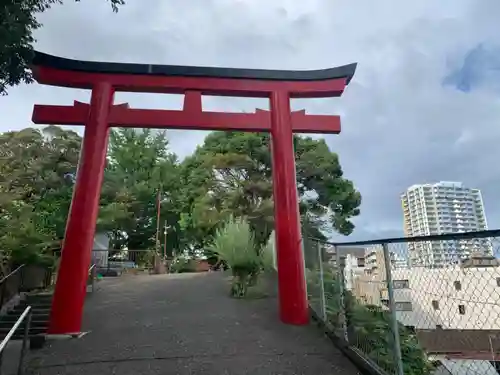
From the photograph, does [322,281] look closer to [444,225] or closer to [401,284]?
[401,284]

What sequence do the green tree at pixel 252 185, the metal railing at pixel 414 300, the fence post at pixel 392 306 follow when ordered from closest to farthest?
the metal railing at pixel 414 300, the fence post at pixel 392 306, the green tree at pixel 252 185

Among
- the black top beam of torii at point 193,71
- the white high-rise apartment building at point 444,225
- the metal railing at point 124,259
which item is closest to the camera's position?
the white high-rise apartment building at point 444,225

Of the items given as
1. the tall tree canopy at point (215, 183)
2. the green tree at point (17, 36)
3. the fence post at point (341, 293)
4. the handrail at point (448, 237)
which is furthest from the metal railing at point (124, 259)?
the handrail at point (448, 237)

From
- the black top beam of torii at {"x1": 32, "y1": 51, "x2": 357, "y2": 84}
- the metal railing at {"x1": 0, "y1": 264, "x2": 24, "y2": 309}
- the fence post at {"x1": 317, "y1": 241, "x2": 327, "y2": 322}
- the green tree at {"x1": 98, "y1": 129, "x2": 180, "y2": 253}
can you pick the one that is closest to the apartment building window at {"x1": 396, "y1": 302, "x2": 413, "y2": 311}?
the fence post at {"x1": 317, "y1": 241, "x2": 327, "y2": 322}

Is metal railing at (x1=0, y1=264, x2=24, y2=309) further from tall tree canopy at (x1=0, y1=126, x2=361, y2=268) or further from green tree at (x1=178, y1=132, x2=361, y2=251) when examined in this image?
green tree at (x1=178, y1=132, x2=361, y2=251)

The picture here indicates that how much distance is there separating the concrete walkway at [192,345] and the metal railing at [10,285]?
67.8 inches

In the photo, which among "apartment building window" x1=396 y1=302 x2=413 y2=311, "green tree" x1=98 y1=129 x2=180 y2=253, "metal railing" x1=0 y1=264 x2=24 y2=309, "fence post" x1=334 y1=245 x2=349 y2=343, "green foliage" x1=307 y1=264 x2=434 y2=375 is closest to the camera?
"apartment building window" x1=396 y1=302 x2=413 y2=311

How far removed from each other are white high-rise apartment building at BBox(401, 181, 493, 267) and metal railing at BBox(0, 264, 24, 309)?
6.98 metres

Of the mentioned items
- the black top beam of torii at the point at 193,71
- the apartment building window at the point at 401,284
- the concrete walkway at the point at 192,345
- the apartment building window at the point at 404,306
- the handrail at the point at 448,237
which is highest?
the black top beam of torii at the point at 193,71

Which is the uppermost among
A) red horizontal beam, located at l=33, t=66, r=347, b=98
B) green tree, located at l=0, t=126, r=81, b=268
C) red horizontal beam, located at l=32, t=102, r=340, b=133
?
green tree, located at l=0, t=126, r=81, b=268

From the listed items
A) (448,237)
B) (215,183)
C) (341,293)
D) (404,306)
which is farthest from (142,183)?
(448,237)

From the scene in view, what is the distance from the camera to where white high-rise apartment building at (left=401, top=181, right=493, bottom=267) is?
2020 millimetres

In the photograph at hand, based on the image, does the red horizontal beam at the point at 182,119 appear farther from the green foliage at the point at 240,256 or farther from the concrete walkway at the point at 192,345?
the concrete walkway at the point at 192,345

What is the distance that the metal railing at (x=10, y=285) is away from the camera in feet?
21.8
